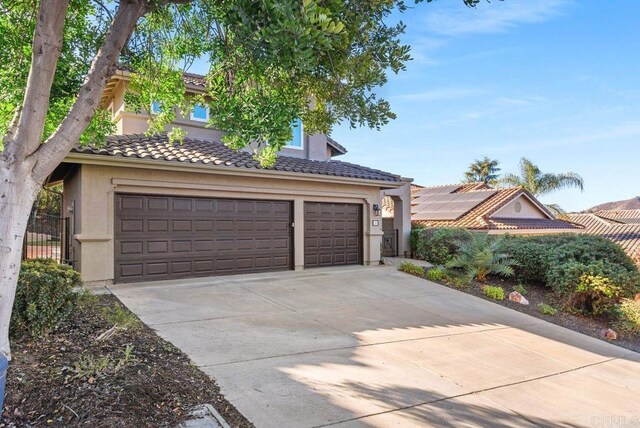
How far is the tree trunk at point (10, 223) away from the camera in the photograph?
4.06m

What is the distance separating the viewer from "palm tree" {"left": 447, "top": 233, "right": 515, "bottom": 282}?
39.1 feet

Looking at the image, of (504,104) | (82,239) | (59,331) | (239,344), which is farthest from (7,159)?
(504,104)

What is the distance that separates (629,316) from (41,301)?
1105 centimetres

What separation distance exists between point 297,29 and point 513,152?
106 ft

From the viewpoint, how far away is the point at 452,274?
40.8ft

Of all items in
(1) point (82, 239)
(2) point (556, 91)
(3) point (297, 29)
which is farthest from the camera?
(2) point (556, 91)

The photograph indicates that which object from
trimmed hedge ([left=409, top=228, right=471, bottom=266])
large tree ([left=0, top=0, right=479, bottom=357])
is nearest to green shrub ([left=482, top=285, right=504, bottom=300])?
trimmed hedge ([left=409, top=228, right=471, bottom=266])

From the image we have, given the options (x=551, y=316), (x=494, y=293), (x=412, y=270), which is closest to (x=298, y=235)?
(x=412, y=270)

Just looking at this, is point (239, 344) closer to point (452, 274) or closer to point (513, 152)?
point (452, 274)

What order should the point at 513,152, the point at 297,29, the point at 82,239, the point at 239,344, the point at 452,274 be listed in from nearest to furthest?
the point at 297,29
the point at 239,344
the point at 82,239
the point at 452,274
the point at 513,152

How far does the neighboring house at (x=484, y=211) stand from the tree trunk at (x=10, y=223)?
1571 centimetres

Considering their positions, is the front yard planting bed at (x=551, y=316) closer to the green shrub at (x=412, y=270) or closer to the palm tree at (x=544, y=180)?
the green shrub at (x=412, y=270)

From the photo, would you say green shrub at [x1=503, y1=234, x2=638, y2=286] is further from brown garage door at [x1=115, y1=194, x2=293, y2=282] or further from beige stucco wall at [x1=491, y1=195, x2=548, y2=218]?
beige stucco wall at [x1=491, y1=195, x2=548, y2=218]

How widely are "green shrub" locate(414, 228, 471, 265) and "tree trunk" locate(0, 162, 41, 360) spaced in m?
12.2
